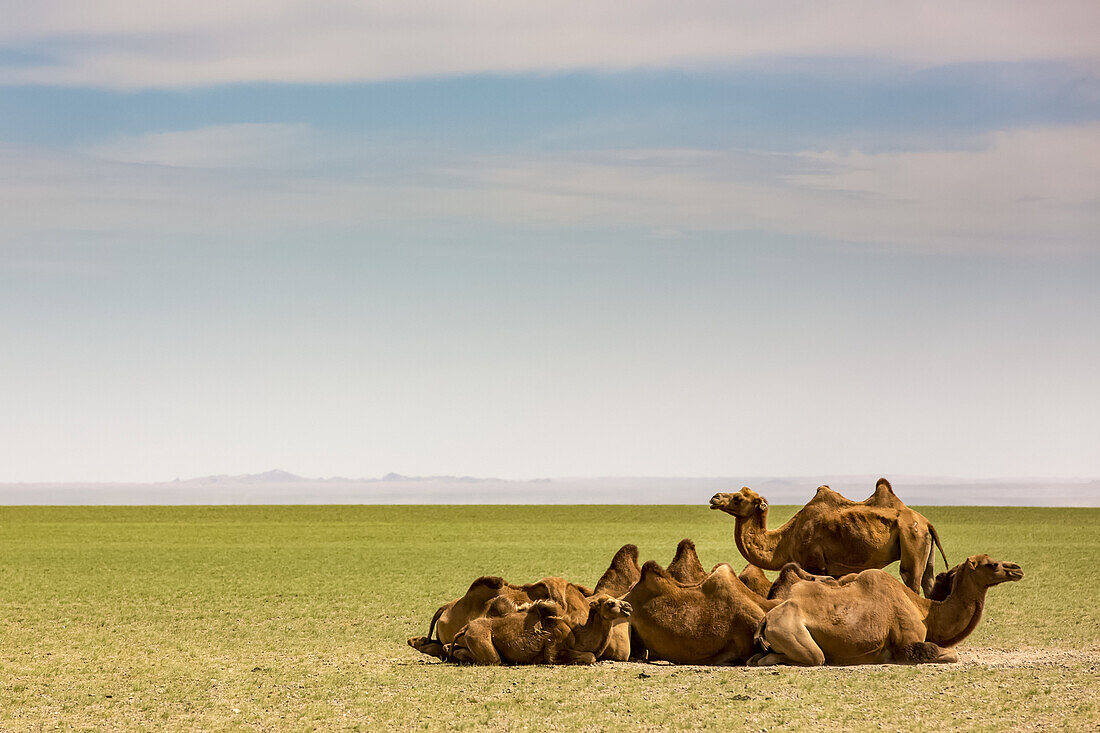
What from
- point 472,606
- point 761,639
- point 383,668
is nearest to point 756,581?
point 761,639

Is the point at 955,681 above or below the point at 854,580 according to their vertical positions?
below

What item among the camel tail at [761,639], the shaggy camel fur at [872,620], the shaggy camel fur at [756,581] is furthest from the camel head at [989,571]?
the shaggy camel fur at [756,581]

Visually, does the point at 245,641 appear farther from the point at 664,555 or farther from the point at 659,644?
the point at 664,555

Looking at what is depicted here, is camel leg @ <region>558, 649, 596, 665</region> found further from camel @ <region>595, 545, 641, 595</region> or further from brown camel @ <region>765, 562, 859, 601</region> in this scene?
brown camel @ <region>765, 562, 859, 601</region>

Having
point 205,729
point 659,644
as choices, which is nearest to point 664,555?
point 659,644

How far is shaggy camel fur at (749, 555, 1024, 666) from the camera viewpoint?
38.2ft

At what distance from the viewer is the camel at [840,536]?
46.5 feet

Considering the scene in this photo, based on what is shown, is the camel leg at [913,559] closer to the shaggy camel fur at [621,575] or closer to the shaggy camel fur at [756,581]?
the shaggy camel fur at [756,581]

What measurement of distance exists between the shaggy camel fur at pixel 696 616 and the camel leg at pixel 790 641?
32 centimetres

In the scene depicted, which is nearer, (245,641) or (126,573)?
(245,641)

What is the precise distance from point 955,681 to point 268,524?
58.2 m

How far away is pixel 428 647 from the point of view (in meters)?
13.4

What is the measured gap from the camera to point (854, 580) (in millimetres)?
12148

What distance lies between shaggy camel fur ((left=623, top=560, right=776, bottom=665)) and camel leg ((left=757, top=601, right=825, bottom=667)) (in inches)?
12.8
